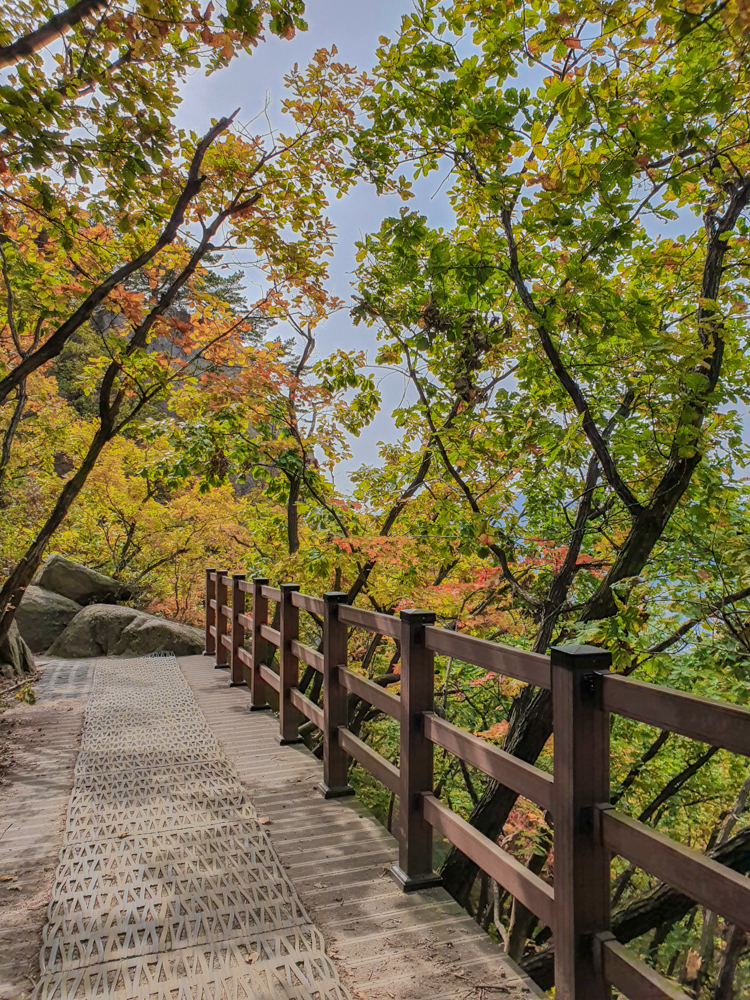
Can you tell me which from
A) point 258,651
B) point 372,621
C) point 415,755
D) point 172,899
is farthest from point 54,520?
point 415,755

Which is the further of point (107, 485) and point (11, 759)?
point (107, 485)

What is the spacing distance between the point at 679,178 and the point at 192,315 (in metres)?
4.17

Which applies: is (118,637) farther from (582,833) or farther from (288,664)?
(582,833)

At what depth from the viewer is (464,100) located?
10.9 ft

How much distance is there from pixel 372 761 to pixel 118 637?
265 inches

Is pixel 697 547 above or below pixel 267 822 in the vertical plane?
above

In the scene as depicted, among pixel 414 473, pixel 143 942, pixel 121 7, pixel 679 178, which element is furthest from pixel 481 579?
pixel 121 7

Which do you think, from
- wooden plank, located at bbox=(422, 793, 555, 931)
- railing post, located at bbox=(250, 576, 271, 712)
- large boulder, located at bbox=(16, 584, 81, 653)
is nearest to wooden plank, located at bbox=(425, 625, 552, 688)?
wooden plank, located at bbox=(422, 793, 555, 931)

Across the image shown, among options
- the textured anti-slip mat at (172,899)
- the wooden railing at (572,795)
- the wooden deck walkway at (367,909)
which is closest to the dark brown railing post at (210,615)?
the textured anti-slip mat at (172,899)

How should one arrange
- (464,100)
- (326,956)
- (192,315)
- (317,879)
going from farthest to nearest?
(192,315)
(464,100)
(317,879)
(326,956)

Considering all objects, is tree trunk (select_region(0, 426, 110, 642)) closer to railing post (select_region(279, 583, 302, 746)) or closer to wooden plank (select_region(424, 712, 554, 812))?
railing post (select_region(279, 583, 302, 746))

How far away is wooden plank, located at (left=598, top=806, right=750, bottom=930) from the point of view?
48.9 inches

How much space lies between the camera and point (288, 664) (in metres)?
4.42

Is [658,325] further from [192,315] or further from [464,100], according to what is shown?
[192,315]
